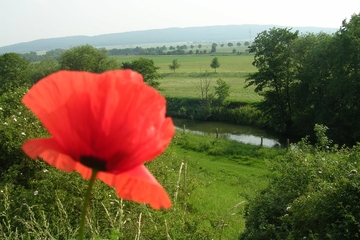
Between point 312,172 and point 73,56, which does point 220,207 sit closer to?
point 312,172

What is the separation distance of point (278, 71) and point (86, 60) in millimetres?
20021

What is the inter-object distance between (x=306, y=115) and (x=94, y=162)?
98.8 feet

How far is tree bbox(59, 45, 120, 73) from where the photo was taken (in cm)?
4062

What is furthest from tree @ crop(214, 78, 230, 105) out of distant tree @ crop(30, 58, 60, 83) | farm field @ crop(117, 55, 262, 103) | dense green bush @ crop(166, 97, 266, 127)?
distant tree @ crop(30, 58, 60, 83)

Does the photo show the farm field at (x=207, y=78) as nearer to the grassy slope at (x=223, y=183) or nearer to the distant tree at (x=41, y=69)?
the distant tree at (x=41, y=69)

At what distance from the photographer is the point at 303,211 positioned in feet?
23.6

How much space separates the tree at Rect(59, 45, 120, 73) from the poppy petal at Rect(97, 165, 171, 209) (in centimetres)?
4040

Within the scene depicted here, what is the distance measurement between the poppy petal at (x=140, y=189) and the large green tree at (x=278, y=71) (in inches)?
1264

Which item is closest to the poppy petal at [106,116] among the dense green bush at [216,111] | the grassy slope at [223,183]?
the grassy slope at [223,183]

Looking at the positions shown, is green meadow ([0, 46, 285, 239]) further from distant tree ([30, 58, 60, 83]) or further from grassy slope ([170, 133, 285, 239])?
distant tree ([30, 58, 60, 83])

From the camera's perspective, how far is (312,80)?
2819cm

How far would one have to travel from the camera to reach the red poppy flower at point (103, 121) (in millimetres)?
710

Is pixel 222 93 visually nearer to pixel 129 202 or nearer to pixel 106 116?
pixel 129 202

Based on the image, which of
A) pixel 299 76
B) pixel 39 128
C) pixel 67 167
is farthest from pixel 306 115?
pixel 67 167
